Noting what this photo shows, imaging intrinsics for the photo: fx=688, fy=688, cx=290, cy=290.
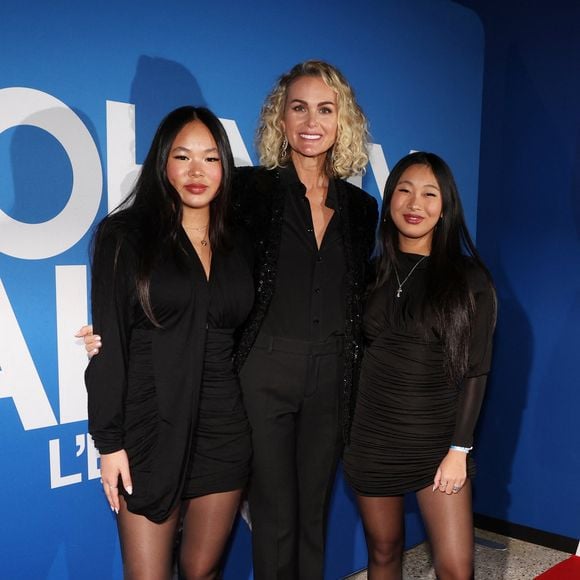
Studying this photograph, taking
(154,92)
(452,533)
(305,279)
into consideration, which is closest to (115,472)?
(305,279)

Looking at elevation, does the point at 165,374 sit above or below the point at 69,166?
below

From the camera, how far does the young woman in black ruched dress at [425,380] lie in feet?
6.84

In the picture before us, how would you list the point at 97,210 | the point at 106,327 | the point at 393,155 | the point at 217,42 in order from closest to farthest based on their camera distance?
the point at 106,327 < the point at 97,210 < the point at 217,42 < the point at 393,155

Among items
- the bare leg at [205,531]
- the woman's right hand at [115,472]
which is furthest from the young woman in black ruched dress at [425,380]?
the woman's right hand at [115,472]

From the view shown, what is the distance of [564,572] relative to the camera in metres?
1.77

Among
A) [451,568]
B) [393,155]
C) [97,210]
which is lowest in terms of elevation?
[451,568]

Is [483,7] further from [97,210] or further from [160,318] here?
[160,318]

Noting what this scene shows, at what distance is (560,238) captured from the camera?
3.42 meters

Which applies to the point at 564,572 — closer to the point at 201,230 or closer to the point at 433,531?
the point at 433,531

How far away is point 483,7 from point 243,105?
1819mm

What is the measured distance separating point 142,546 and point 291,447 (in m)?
0.53

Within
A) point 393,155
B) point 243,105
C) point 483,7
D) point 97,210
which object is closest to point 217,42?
point 243,105

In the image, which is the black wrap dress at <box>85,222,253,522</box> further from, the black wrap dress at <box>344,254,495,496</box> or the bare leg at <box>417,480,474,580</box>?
the bare leg at <box>417,480,474,580</box>

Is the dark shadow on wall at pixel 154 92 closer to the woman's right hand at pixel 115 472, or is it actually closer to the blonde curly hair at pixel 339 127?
the blonde curly hair at pixel 339 127
